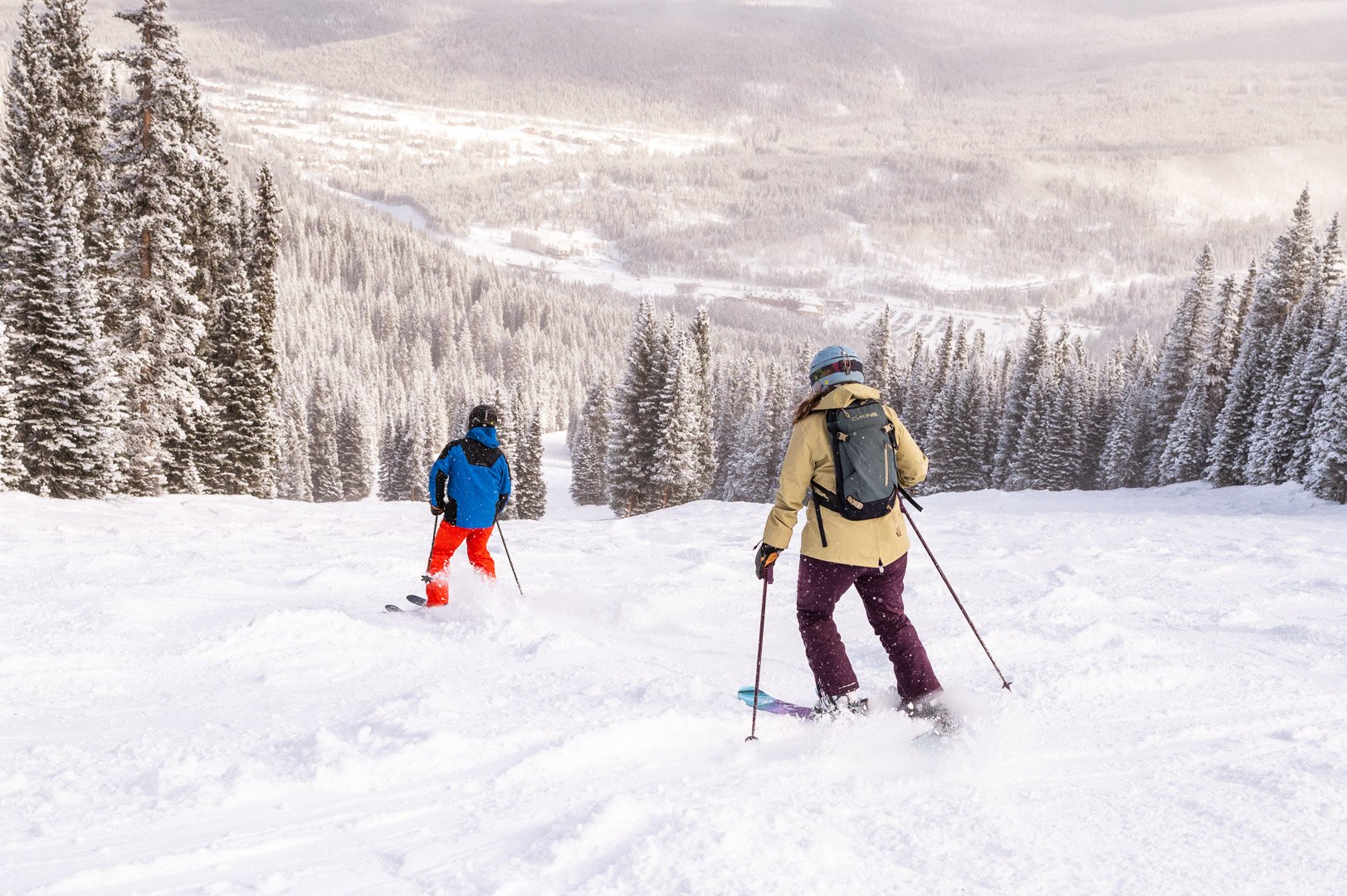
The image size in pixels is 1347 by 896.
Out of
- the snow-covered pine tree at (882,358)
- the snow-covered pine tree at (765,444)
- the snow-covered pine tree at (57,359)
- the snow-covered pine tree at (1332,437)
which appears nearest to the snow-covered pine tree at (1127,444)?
the snow-covered pine tree at (882,358)

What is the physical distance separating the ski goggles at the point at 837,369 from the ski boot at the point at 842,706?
6.21 feet

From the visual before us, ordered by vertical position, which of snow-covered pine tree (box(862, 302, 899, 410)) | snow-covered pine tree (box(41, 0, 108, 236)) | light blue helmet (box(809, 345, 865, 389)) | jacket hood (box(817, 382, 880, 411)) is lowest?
jacket hood (box(817, 382, 880, 411))

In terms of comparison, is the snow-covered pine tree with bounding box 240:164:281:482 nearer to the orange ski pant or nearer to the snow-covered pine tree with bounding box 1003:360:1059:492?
the orange ski pant

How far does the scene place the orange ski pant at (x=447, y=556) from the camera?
7980mm

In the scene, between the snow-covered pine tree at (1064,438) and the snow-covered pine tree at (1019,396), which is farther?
the snow-covered pine tree at (1019,396)

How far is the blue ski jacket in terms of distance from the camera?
27.1 feet

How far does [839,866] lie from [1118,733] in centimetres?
250

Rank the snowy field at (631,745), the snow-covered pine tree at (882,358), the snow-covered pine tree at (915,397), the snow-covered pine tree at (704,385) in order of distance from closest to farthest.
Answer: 1. the snowy field at (631,745)
2. the snow-covered pine tree at (704,385)
3. the snow-covered pine tree at (882,358)
4. the snow-covered pine tree at (915,397)

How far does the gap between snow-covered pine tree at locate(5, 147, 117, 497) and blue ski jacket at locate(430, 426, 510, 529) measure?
52.8 ft

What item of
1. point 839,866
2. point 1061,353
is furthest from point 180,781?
point 1061,353

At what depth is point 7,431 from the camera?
1931 centimetres

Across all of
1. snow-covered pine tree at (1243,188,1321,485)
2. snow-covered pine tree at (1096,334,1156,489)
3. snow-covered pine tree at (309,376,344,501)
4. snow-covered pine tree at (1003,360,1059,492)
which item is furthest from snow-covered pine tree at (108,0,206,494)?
snow-covered pine tree at (309,376,344,501)

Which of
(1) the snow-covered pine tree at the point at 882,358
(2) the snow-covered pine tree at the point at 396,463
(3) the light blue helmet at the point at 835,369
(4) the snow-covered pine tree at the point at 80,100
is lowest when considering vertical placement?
(2) the snow-covered pine tree at the point at 396,463

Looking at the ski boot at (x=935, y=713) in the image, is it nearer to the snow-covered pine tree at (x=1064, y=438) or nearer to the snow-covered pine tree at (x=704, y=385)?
the snow-covered pine tree at (x=704, y=385)
